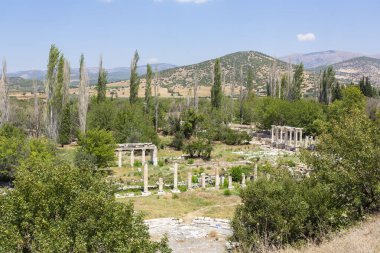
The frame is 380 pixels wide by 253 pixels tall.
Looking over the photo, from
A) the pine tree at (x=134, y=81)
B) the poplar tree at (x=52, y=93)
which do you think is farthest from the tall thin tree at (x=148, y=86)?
the poplar tree at (x=52, y=93)

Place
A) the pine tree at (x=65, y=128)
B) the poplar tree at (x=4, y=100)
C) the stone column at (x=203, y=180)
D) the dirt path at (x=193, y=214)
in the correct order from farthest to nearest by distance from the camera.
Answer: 1. the pine tree at (x=65, y=128)
2. the poplar tree at (x=4, y=100)
3. the stone column at (x=203, y=180)
4. the dirt path at (x=193, y=214)

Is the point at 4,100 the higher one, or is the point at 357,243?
the point at 4,100

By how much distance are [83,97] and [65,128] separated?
7395 mm

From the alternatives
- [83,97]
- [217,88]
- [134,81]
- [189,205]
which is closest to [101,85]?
[134,81]

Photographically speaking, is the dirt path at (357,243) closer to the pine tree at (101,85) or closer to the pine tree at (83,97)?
the pine tree at (83,97)

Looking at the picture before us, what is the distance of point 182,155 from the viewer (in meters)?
48.0

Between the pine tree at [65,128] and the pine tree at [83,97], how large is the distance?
488cm

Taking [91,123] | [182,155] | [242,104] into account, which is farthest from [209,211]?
[242,104]

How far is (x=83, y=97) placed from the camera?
46969 millimetres

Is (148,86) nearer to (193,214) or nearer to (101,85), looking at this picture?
(101,85)

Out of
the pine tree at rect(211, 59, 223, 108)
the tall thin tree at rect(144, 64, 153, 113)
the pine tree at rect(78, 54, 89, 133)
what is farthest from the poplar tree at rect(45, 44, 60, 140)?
the pine tree at rect(211, 59, 223, 108)

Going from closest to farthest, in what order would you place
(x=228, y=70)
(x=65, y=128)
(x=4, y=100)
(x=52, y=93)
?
(x=52, y=93), (x=4, y=100), (x=65, y=128), (x=228, y=70)

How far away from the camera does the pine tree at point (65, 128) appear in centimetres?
5136

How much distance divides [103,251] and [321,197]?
9.65 meters
